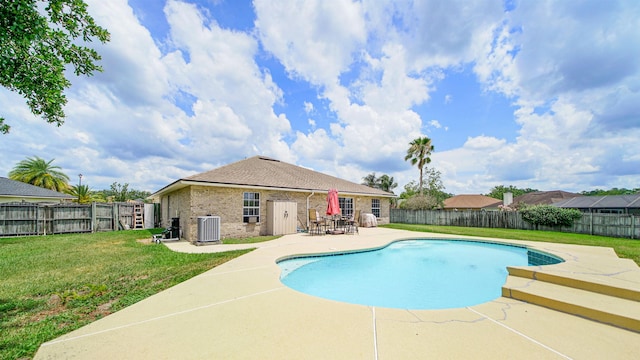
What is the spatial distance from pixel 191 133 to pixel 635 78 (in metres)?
22.4

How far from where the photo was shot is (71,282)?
5090mm

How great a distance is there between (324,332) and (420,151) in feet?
96.9

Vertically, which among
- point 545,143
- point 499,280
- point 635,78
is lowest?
point 499,280

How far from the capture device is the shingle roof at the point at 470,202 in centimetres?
4072

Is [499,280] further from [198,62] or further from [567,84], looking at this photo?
[198,62]

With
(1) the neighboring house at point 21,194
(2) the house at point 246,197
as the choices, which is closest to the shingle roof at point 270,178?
(2) the house at point 246,197

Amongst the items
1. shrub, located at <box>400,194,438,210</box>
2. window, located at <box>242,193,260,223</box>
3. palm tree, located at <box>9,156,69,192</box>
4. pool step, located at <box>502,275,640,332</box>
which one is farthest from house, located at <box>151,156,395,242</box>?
palm tree, located at <box>9,156,69,192</box>

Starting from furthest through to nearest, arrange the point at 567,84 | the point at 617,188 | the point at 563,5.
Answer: the point at 617,188
the point at 567,84
the point at 563,5

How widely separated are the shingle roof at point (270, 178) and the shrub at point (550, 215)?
8.95m

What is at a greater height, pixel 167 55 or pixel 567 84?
pixel 167 55

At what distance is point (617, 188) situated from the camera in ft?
135

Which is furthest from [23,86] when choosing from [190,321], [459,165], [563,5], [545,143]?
[459,165]

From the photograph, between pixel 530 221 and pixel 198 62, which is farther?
pixel 530 221

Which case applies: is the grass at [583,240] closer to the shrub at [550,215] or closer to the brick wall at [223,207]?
the shrub at [550,215]
